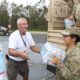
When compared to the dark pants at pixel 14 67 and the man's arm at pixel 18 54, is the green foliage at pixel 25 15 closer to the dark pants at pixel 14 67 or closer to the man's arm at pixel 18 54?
the dark pants at pixel 14 67

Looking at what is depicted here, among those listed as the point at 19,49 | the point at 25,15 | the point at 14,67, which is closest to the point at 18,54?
the point at 19,49

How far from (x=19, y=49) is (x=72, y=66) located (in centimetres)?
201

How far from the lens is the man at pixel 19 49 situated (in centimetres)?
612

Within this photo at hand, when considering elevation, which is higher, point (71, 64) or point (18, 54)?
point (71, 64)

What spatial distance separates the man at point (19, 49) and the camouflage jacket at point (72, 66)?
5.41 ft

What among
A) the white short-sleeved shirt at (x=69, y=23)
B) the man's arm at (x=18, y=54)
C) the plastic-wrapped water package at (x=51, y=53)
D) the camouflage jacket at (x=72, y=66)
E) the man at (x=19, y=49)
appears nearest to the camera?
the camouflage jacket at (x=72, y=66)

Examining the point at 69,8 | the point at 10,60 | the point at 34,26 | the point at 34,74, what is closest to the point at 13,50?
the point at 10,60

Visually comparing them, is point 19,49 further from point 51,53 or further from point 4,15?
point 4,15

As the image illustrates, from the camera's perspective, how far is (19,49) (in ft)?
20.4

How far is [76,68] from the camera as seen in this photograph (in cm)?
434

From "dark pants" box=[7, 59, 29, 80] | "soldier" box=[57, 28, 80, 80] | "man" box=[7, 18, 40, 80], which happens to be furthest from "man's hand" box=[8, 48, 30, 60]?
"soldier" box=[57, 28, 80, 80]

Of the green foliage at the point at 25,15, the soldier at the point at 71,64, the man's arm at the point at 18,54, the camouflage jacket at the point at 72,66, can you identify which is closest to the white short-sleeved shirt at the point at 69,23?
the man's arm at the point at 18,54

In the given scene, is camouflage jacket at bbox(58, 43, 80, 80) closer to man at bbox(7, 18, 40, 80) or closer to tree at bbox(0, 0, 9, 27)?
man at bbox(7, 18, 40, 80)

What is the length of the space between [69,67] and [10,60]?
2221 mm
